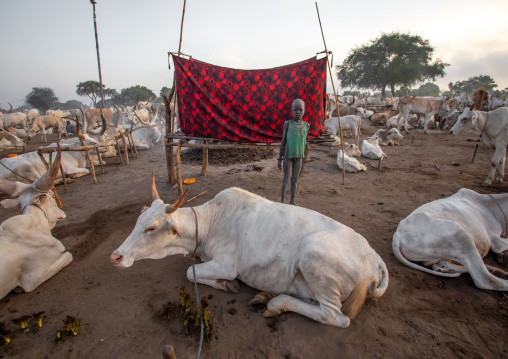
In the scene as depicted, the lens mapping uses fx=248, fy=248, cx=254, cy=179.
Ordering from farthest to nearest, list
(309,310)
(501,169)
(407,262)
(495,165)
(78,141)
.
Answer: (78,141) → (501,169) → (495,165) → (407,262) → (309,310)

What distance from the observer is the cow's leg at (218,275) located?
2.75m

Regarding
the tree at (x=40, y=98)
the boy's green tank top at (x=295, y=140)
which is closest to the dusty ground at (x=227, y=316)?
the boy's green tank top at (x=295, y=140)

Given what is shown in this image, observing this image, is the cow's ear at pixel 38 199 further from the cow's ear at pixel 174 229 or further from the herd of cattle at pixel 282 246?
the cow's ear at pixel 174 229

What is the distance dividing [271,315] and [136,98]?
53.5 meters

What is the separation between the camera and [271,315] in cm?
246

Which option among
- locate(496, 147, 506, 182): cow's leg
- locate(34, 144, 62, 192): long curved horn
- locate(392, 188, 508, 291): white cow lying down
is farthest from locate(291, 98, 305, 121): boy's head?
locate(496, 147, 506, 182): cow's leg

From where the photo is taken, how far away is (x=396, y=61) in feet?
102

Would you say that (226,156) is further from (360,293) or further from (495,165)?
(495,165)

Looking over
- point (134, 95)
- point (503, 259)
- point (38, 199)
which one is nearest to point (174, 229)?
point (38, 199)

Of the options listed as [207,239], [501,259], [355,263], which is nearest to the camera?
[355,263]

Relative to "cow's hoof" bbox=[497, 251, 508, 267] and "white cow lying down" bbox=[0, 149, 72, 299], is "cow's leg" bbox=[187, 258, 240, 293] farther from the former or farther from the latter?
"cow's hoof" bbox=[497, 251, 508, 267]

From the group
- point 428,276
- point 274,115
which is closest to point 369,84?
point 274,115

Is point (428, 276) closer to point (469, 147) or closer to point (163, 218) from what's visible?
point (163, 218)

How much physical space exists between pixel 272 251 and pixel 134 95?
2104 inches
